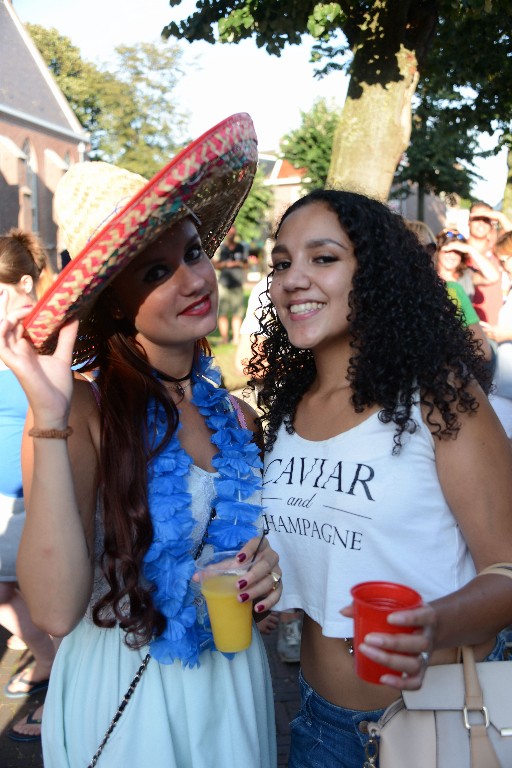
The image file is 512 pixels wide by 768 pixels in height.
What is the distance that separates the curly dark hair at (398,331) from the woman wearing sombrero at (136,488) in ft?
1.22

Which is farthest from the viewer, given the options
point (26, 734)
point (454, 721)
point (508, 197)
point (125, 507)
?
point (508, 197)

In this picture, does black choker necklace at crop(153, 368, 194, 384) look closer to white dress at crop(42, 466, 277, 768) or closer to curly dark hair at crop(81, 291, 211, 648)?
curly dark hair at crop(81, 291, 211, 648)

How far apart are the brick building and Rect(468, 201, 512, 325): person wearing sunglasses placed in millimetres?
19632

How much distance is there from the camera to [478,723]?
5.18ft

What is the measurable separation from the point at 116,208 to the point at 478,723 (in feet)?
4.83

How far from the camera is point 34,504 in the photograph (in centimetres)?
150

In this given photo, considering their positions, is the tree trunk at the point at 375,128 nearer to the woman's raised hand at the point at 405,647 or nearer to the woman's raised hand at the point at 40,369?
the woman's raised hand at the point at 40,369

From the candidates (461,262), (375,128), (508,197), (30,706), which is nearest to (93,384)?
(30,706)

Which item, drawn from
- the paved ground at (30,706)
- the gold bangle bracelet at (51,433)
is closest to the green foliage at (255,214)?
the paved ground at (30,706)

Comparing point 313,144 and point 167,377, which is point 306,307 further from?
point 313,144

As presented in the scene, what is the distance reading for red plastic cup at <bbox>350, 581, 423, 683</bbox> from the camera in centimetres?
139

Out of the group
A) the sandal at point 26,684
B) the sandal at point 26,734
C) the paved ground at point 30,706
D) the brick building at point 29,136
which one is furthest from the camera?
the brick building at point 29,136

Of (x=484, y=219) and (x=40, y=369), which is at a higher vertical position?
(x=484, y=219)

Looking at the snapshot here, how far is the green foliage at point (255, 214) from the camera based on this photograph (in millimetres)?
27953
